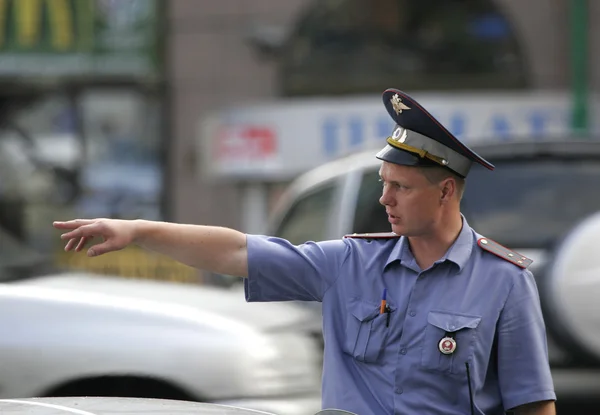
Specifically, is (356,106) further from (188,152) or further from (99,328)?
(99,328)

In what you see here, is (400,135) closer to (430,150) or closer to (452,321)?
(430,150)

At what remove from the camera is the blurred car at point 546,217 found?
5.84 meters

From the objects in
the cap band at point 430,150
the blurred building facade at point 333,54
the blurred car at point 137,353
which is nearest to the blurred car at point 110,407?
the cap band at point 430,150

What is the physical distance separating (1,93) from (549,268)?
11.1 m

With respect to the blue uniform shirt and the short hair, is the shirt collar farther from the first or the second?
the short hair

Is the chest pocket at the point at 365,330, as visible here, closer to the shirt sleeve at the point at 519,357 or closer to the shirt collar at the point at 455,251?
the shirt collar at the point at 455,251

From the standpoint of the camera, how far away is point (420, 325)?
3.00 m

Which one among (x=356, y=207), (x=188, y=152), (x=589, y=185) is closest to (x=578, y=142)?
(x=589, y=185)

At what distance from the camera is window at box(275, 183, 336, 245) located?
7.15 m

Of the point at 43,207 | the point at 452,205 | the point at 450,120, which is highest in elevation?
the point at 452,205

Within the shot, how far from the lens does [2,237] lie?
23.8 ft

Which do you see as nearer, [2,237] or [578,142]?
[578,142]

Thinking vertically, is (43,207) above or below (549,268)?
below

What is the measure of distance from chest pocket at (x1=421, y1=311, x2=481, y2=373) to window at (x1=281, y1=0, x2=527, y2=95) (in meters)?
12.8
